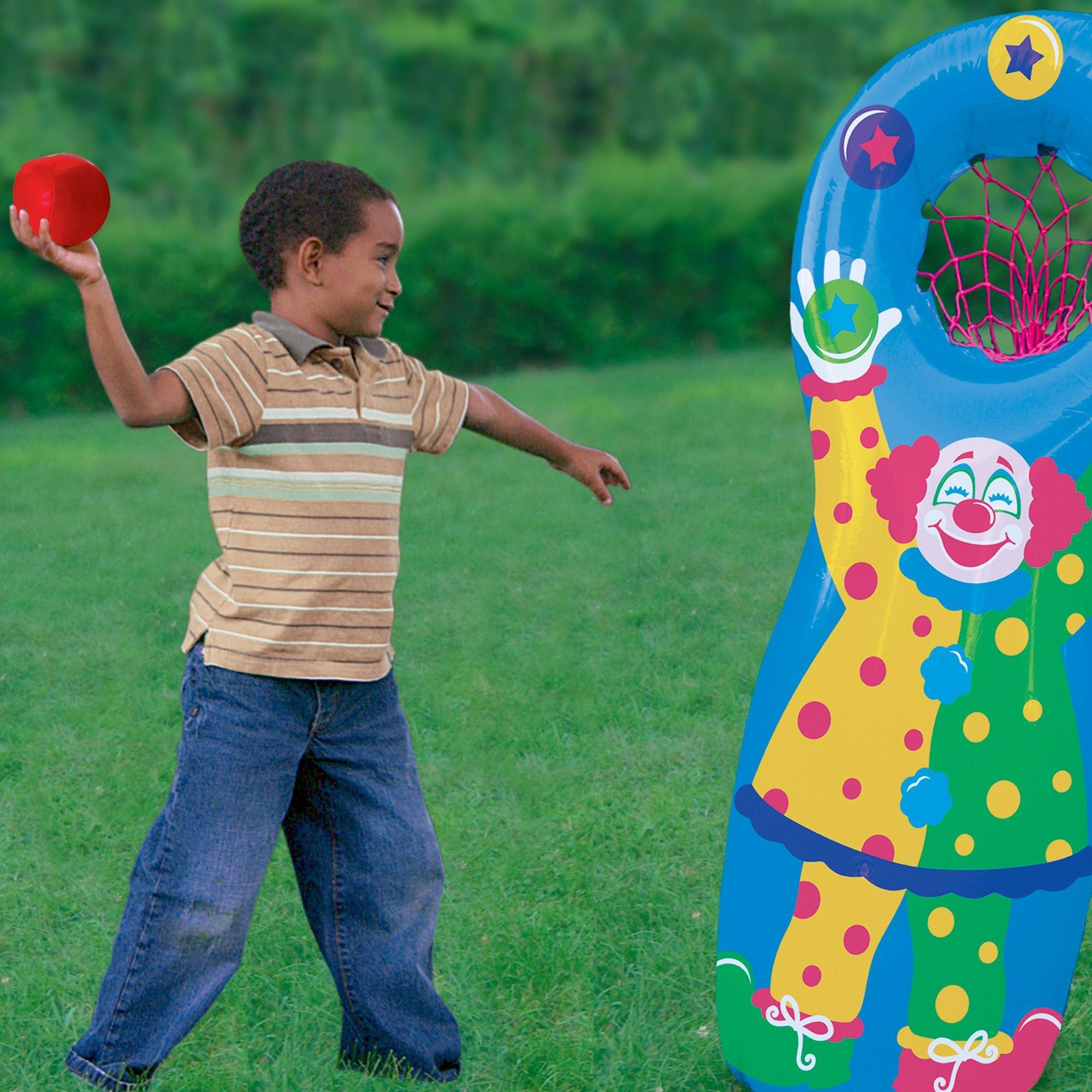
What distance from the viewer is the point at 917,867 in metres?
2.22

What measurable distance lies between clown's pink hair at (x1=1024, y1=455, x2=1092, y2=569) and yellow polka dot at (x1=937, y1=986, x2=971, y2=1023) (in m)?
0.64

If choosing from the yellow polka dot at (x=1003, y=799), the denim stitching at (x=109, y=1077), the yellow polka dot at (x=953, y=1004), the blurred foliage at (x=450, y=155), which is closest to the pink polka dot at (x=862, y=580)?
the yellow polka dot at (x=1003, y=799)

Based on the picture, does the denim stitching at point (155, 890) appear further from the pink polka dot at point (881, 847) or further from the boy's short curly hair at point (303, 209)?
the pink polka dot at point (881, 847)

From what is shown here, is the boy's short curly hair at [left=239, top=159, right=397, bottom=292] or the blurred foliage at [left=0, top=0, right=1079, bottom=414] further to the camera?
the blurred foliage at [left=0, top=0, right=1079, bottom=414]

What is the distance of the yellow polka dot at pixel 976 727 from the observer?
222 cm

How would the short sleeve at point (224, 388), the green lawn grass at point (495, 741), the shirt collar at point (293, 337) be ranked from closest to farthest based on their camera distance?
1. the short sleeve at point (224, 388)
2. the shirt collar at point (293, 337)
3. the green lawn grass at point (495, 741)

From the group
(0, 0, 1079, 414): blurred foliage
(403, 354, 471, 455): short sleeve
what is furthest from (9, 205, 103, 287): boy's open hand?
(0, 0, 1079, 414): blurred foliage

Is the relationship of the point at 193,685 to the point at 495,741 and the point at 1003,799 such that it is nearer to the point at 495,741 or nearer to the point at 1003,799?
the point at 1003,799

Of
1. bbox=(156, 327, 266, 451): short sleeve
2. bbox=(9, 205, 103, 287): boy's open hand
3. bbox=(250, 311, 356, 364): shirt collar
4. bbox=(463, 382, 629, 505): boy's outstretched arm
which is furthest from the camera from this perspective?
bbox=(463, 382, 629, 505): boy's outstretched arm

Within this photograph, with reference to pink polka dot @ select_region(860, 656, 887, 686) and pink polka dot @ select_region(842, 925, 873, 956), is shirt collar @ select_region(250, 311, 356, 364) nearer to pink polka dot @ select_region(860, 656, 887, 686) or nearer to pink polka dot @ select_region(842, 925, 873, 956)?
pink polka dot @ select_region(860, 656, 887, 686)

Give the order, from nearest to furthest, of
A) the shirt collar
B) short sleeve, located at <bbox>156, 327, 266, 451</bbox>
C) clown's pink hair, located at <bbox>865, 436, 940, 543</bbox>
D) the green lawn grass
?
short sleeve, located at <bbox>156, 327, 266, 451</bbox> < the shirt collar < clown's pink hair, located at <bbox>865, 436, 940, 543</bbox> < the green lawn grass

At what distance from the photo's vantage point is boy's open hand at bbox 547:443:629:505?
94.3 inches

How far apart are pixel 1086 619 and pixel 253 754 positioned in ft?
3.96

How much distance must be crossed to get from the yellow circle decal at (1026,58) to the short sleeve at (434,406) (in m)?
0.92
